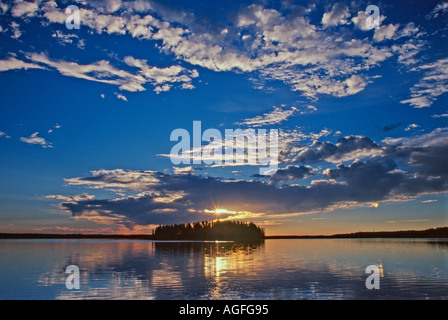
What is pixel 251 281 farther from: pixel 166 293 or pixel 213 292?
pixel 166 293

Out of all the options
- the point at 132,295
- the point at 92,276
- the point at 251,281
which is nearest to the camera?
the point at 132,295

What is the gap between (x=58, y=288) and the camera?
4225 centimetres
